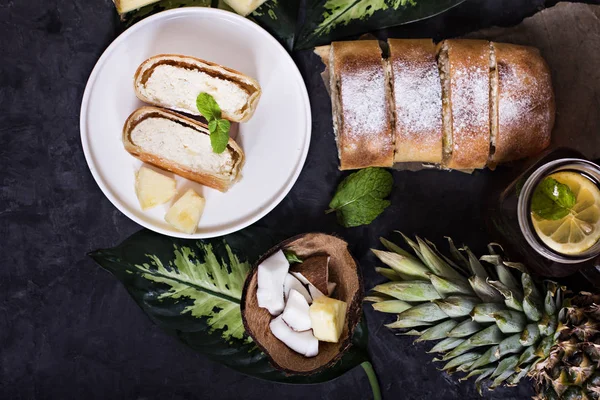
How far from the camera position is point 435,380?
6.95 feet

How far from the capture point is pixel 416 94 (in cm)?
191

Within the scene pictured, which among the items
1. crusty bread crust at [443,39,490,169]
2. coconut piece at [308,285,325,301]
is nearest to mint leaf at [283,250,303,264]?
coconut piece at [308,285,325,301]

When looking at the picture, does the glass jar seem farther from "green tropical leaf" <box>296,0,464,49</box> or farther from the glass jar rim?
"green tropical leaf" <box>296,0,464,49</box>

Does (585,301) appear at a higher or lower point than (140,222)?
lower

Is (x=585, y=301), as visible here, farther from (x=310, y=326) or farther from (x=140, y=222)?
(x=140, y=222)

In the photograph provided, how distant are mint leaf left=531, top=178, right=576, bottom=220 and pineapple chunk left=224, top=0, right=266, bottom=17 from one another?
104 centimetres

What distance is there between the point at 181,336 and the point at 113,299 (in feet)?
0.89

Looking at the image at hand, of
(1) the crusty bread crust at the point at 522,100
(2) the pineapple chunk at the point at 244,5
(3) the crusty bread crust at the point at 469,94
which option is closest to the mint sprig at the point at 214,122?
(2) the pineapple chunk at the point at 244,5

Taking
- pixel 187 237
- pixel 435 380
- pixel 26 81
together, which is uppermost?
pixel 26 81

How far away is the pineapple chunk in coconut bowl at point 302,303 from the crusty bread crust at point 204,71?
0.45 meters

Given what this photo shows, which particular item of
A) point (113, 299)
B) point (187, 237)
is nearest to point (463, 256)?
point (187, 237)

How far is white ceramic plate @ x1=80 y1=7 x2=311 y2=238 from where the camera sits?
194 cm

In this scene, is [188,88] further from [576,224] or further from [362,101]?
[576,224]

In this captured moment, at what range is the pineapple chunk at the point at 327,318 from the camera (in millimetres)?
1855
